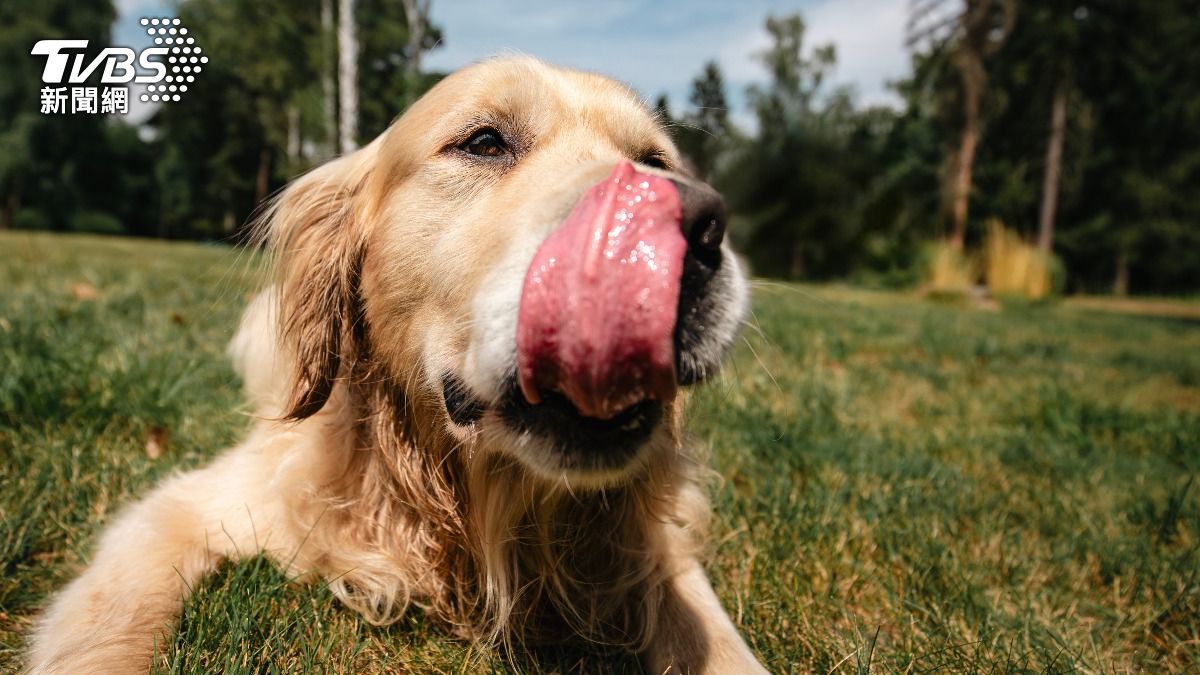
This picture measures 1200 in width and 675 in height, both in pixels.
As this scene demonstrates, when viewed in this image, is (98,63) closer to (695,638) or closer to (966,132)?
(695,638)

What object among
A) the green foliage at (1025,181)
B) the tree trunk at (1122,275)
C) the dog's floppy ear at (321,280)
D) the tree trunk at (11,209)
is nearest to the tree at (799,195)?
the green foliage at (1025,181)

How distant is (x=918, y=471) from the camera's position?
112 inches

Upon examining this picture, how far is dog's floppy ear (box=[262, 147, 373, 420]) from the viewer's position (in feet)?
6.77

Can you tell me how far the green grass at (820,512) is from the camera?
165 cm

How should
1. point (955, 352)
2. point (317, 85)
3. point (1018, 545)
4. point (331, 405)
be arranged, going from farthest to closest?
point (317, 85) < point (955, 352) < point (1018, 545) < point (331, 405)

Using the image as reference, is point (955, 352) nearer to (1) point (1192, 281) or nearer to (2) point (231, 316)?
(2) point (231, 316)

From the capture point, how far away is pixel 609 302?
1235 mm

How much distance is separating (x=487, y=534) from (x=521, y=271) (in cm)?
79

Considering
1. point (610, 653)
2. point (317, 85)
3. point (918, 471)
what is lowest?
point (610, 653)

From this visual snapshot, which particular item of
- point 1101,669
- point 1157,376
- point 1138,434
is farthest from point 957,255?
point 1101,669

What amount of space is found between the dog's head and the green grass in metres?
0.49

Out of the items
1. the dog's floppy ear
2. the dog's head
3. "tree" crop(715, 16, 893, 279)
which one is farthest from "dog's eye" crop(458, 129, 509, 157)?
"tree" crop(715, 16, 893, 279)

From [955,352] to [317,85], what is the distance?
64.4 feet

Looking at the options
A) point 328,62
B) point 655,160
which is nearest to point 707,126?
point 655,160
